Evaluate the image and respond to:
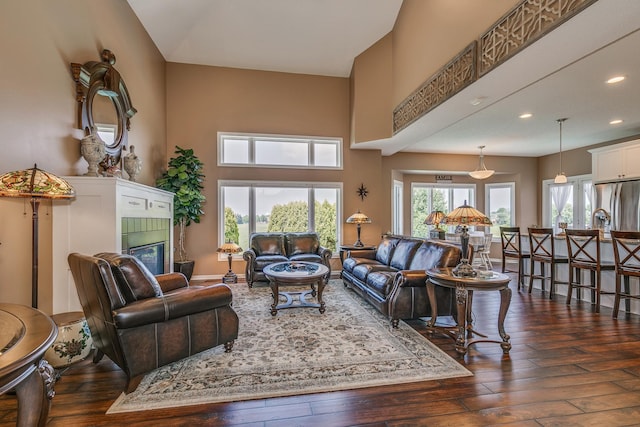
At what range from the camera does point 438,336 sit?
3213 mm

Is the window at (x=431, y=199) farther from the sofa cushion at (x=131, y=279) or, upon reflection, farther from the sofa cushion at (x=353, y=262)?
the sofa cushion at (x=131, y=279)

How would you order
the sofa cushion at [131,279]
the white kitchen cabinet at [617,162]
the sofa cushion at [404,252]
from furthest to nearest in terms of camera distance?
the white kitchen cabinet at [617,162]
the sofa cushion at [404,252]
the sofa cushion at [131,279]

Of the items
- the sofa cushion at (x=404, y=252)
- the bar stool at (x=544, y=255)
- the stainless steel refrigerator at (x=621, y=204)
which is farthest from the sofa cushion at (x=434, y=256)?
the stainless steel refrigerator at (x=621, y=204)

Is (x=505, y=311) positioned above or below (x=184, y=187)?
below

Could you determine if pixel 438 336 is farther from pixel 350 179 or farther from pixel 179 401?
pixel 350 179

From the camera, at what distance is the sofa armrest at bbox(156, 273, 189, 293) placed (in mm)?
3115

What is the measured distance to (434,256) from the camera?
3.63 meters

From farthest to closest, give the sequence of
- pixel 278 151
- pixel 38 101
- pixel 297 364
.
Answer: pixel 278 151
pixel 38 101
pixel 297 364

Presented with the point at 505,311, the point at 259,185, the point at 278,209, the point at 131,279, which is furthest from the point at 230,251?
the point at 505,311

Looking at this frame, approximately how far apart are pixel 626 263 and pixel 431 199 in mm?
4738

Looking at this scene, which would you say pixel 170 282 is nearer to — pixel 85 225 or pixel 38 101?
pixel 85 225

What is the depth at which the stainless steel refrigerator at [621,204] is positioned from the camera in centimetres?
534

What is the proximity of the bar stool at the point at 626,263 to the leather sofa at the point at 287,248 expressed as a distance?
12.7 ft

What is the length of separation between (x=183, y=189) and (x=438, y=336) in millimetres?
4606
